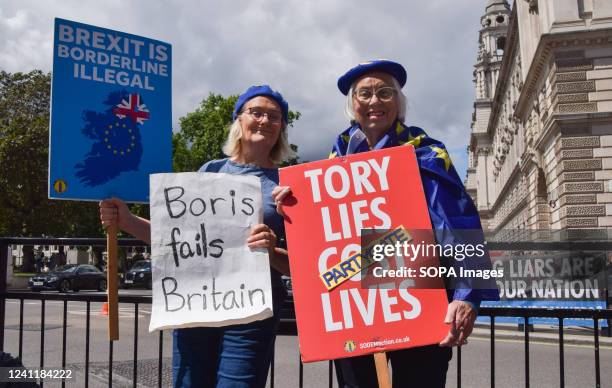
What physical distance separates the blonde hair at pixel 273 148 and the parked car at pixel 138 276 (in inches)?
44.2

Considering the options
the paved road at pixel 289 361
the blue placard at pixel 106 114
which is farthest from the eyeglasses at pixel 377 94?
the paved road at pixel 289 361

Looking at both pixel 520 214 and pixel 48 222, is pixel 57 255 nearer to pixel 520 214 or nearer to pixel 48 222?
pixel 48 222

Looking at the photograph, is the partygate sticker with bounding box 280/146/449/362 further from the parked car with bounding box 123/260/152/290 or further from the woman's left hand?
the parked car with bounding box 123/260/152/290

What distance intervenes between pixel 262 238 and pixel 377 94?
83 cm

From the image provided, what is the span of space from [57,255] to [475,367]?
20.3 feet

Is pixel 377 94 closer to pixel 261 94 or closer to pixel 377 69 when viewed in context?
pixel 377 69

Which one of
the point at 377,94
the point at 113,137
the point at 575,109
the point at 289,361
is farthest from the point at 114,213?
the point at 575,109

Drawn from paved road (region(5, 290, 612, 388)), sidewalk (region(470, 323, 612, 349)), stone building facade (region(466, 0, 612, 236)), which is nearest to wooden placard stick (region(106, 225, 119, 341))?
paved road (region(5, 290, 612, 388))

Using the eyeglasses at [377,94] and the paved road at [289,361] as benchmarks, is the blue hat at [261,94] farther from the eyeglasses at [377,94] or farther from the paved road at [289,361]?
the paved road at [289,361]

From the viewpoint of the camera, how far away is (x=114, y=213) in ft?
9.55

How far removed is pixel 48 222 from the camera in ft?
102

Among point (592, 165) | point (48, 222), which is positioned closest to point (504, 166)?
point (592, 165)

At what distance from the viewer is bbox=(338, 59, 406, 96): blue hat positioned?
2488 millimetres

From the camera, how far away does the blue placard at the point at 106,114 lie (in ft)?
9.70
